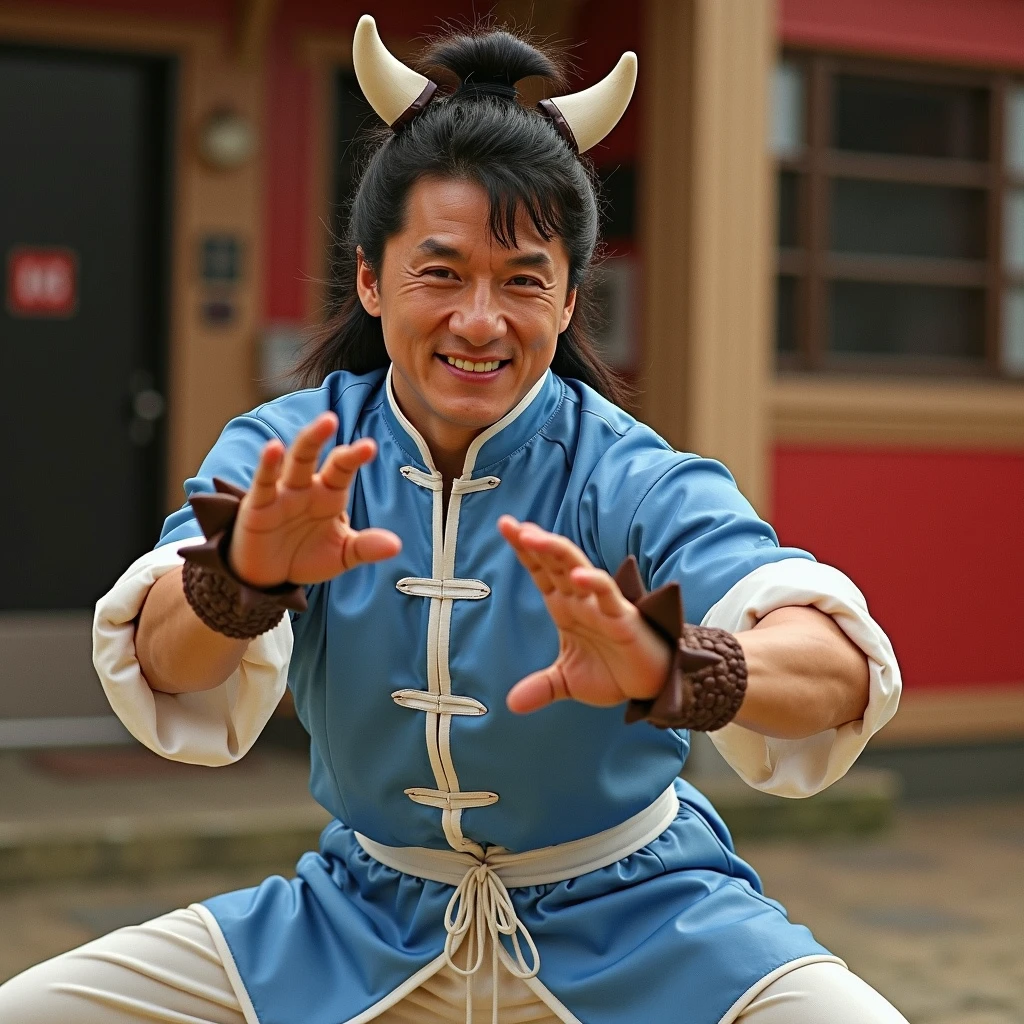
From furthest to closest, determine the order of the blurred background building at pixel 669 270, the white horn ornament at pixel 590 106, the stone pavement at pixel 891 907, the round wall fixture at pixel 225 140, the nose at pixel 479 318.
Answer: the round wall fixture at pixel 225 140
the blurred background building at pixel 669 270
the stone pavement at pixel 891 907
the white horn ornament at pixel 590 106
the nose at pixel 479 318

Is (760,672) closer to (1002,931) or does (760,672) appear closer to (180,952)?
(180,952)

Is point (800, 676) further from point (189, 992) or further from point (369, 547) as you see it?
point (189, 992)

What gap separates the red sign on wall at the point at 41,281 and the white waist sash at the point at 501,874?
169 inches

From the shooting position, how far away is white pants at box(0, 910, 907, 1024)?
1.87 meters

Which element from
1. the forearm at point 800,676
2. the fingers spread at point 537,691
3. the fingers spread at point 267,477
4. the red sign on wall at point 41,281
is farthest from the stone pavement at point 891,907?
the fingers spread at point 267,477

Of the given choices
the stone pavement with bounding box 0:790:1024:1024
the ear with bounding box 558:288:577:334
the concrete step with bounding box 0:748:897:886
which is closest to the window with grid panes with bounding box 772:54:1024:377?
the concrete step with bounding box 0:748:897:886

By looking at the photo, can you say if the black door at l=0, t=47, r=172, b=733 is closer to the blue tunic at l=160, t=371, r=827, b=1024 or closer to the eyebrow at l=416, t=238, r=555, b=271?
the blue tunic at l=160, t=371, r=827, b=1024

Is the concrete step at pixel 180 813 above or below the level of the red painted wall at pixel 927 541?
below

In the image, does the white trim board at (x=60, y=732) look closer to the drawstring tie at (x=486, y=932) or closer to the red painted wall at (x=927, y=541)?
the red painted wall at (x=927, y=541)

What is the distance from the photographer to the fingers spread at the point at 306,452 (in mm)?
1577

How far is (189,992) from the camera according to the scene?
2.04 m

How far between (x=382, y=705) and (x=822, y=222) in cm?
454

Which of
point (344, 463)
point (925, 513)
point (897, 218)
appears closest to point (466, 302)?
point (344, 463)

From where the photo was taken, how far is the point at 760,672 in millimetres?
1673
